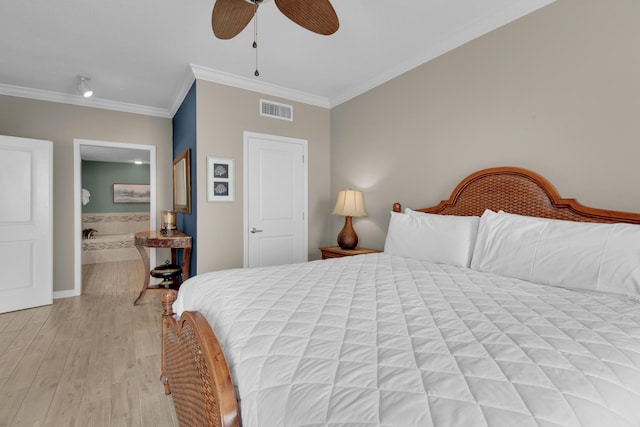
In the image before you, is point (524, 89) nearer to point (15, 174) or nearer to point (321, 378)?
point (321, 378)

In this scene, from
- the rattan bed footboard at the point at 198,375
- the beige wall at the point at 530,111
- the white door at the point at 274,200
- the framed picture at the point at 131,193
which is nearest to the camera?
the rattan bed footboard at the point at 198,375

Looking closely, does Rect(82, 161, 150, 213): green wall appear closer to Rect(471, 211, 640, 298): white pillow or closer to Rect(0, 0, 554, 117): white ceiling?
Rect(0, 0, 554, 117): white ceiling

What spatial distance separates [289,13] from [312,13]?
134 millimetres

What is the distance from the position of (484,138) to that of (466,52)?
742 mm

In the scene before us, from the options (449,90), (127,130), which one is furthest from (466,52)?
(127,130)

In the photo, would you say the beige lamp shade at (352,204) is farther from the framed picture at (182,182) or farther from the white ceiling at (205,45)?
the framed picture at (182,182)

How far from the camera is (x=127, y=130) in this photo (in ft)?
13.9

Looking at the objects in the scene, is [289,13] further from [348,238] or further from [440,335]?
[348,238]

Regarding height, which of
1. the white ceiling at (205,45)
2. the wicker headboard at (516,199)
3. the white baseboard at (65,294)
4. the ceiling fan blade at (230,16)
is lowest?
the white baseboard at (65,294)

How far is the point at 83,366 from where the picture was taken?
7.34 feet

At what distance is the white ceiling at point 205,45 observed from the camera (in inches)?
87.4

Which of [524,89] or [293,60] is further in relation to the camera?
[293,60]

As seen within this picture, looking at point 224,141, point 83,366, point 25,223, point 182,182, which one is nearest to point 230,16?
point 224,141

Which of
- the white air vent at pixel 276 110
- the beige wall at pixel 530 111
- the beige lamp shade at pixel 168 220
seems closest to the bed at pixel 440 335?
the beige wall at pixel 530 111
